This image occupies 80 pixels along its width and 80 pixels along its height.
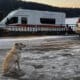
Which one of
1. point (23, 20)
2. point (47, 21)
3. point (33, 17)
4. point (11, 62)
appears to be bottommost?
point (11, 62)

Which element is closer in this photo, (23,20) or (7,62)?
(7,62)

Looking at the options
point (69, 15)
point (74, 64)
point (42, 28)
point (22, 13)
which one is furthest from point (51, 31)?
point (74, 64)

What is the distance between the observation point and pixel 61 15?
39.4 m

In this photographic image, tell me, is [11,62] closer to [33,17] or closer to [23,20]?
[23,20]

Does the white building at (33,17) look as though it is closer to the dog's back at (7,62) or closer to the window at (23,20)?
the window at (23,20)

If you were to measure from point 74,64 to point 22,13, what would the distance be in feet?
81.5

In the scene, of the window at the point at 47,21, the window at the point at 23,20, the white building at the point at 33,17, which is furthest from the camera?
the window at the point at 47,21

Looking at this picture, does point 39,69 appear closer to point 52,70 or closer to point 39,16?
point 52,70

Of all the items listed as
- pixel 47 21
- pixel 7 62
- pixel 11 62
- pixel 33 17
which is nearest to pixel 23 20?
pixel 33 17

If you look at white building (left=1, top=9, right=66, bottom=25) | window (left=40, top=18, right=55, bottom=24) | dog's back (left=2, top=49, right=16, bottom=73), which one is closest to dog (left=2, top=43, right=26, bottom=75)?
dog's back (left=2, top=49, right=16, bottom=73)

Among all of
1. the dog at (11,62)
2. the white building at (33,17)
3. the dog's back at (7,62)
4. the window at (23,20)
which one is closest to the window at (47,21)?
the white building at (33,17)

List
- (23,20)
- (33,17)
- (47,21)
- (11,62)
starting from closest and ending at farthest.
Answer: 1. (11,62)
2. (23,20)
3. (33,17)
4. (47,21)

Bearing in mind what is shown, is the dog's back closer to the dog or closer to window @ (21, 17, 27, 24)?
the dog

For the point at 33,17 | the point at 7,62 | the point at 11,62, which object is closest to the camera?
the point at 7,62
